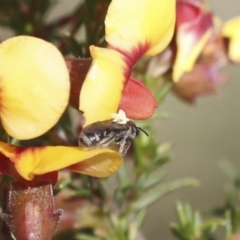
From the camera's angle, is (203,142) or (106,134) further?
(203,142)

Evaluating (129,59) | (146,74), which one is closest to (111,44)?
(129,59)

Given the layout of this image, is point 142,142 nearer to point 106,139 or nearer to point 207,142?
point 106,139

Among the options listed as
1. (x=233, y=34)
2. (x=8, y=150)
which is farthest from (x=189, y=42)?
(x=8, y=150)

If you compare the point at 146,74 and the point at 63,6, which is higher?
the point at 146,74

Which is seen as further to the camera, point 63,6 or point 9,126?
point 63,6

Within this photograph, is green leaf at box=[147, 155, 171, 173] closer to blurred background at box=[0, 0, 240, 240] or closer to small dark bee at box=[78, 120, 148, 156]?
small dark bee at box=[78, 120, 148, 156]

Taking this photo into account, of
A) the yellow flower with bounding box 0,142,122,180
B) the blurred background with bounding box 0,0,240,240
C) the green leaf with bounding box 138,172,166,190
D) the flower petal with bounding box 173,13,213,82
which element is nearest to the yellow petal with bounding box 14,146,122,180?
the yellow flower with bounding box 0,142,122,180

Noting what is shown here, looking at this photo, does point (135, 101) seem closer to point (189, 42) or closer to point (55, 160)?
point (55, 160)
